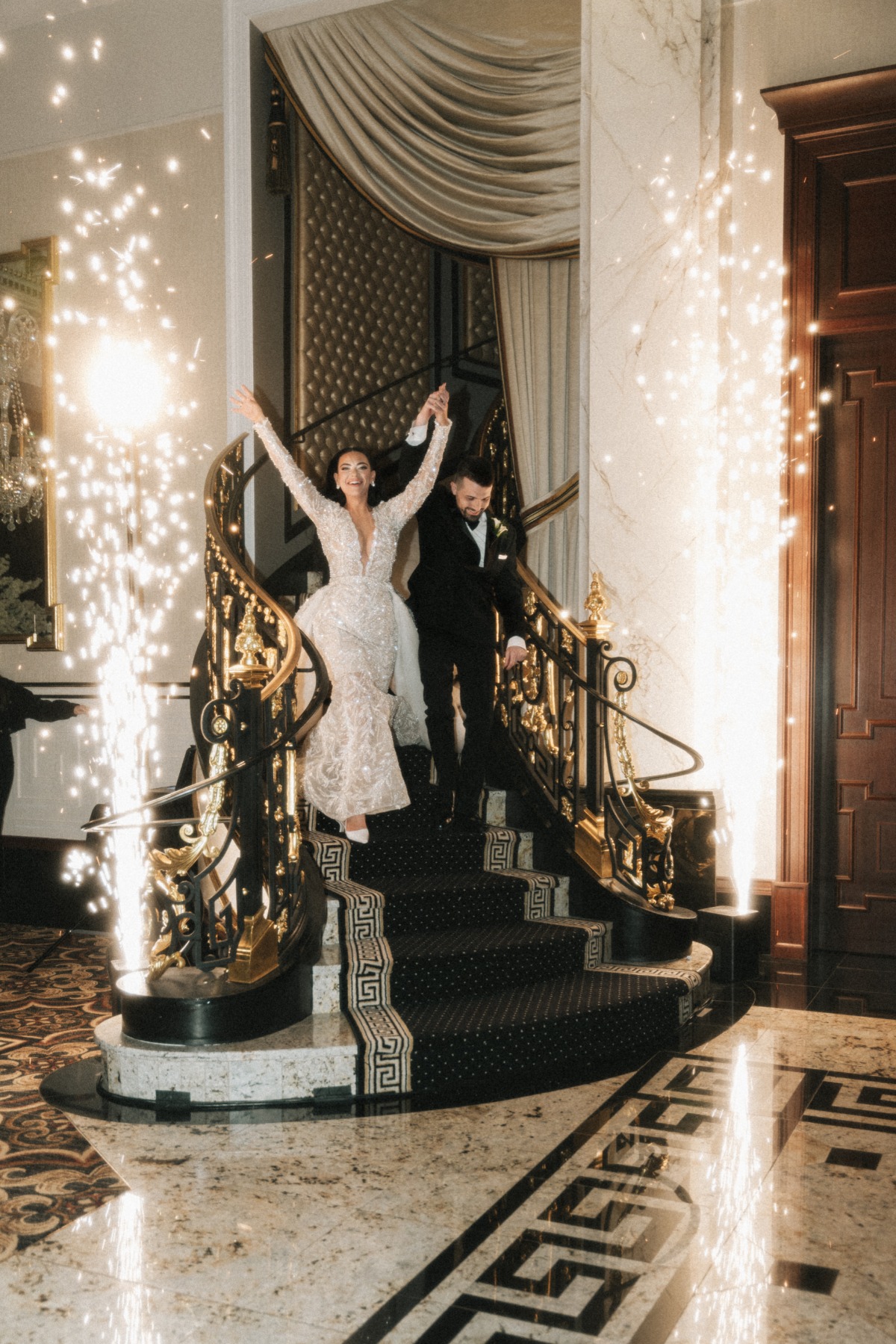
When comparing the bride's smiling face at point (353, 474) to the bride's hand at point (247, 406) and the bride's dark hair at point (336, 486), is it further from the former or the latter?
the bride's hand at point (247, 406)

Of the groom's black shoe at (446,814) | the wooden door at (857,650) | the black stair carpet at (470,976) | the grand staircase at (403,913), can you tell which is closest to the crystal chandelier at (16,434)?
the grand staircase at (403,913)

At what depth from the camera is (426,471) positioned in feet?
16.6

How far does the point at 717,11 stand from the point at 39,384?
159 inches

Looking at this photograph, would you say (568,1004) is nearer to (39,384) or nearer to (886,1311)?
(886,1311)

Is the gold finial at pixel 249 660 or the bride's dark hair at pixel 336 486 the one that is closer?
the gold finial at pixel 249 660

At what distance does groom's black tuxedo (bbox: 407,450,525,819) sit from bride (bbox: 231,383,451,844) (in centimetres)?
14

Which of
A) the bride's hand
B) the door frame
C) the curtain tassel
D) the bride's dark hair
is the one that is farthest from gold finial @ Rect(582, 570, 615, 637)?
the curtain tassel

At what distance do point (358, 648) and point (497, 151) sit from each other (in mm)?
2895

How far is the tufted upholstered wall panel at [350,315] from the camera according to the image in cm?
672

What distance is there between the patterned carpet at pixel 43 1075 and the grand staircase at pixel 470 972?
0.89m

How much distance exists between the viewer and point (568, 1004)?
4.13m

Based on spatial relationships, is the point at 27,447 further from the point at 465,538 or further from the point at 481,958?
the point at 481,958

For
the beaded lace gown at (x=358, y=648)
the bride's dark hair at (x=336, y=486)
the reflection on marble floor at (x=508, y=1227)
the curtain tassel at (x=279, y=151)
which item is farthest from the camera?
the curtain tassel at (x=279, y=151)

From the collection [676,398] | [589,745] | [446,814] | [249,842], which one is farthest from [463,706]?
[676,398]
